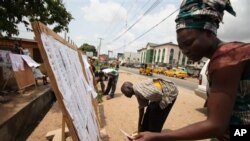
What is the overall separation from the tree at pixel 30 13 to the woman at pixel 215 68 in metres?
7.65

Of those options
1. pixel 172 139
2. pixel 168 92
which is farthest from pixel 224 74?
pixel 168 92

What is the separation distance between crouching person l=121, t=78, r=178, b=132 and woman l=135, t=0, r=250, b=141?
259 centimetres

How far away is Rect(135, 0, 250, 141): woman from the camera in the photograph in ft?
3.72

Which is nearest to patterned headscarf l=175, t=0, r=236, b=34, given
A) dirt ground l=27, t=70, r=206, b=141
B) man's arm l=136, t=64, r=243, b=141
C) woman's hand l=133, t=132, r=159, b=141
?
man's arm l=136, t=64, r=243, b=141

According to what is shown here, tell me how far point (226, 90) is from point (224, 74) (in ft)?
0.24

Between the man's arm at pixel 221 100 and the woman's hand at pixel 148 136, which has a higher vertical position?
the man's arm at pixel 221 100

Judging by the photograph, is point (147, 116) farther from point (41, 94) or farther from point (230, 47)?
point (41, 94)

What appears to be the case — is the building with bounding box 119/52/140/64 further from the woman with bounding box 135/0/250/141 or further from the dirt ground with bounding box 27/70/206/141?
the woman with bounding box 135/0/250/141

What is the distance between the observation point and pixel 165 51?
88188mm

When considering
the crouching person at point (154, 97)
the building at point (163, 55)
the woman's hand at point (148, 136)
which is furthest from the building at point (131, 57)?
the woman's hand at point (148, 136)

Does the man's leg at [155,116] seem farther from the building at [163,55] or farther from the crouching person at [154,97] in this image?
the building at [163,55]

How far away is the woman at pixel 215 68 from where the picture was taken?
1.13 m

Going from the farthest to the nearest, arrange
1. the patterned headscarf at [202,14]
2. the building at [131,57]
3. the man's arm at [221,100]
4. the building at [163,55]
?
the building at [131,57] → the building at [163,55] → the patterned headscarf at [202,14] → the man's arm at [221,100]

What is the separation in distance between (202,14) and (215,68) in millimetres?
298
